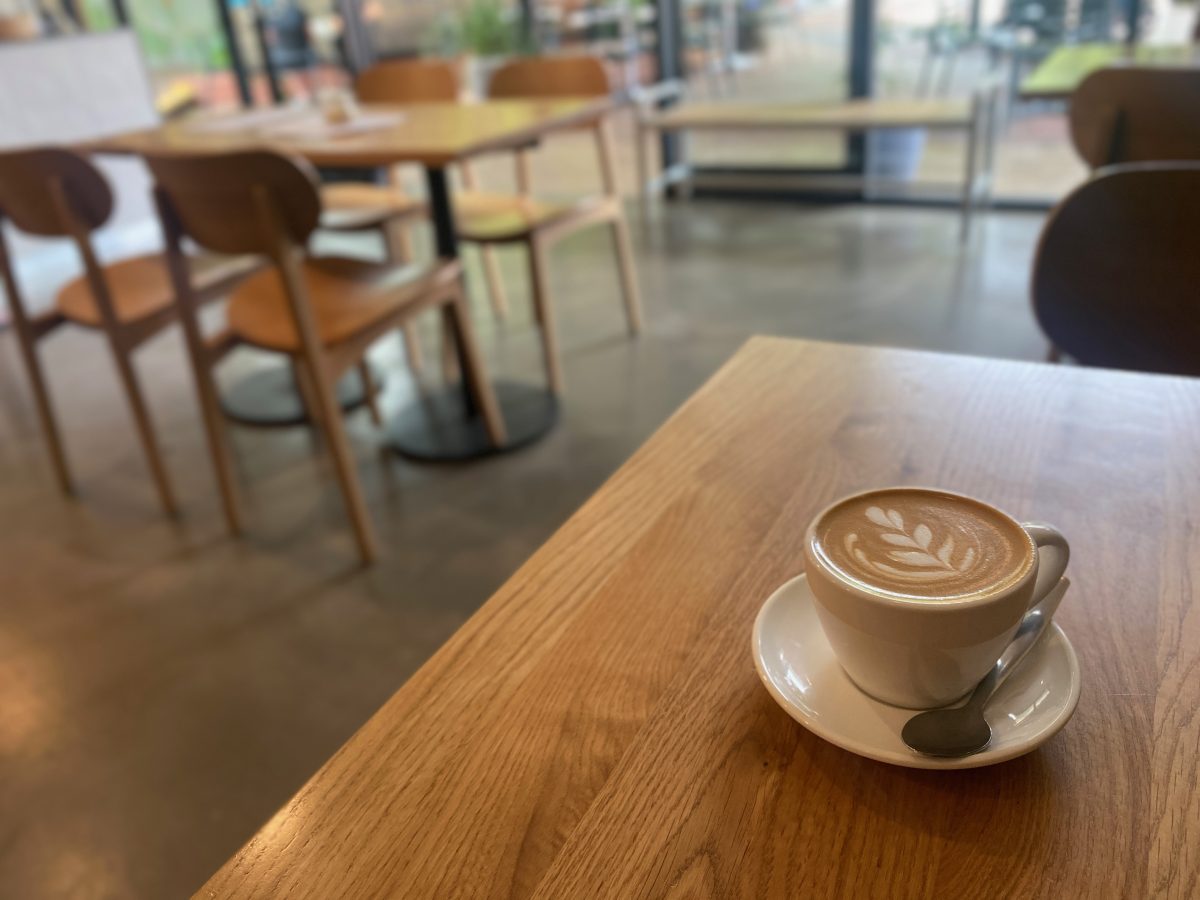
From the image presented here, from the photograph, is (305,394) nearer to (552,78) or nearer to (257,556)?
(257,556)

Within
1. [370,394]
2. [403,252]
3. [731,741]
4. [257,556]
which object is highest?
[731,741]

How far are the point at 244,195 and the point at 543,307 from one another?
1.03 m

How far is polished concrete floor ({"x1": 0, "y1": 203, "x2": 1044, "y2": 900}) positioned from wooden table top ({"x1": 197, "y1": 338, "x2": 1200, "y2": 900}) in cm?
105

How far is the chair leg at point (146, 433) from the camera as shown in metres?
2.10

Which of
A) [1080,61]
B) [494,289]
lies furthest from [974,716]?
[494,289]

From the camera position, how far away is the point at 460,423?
8.24 feet

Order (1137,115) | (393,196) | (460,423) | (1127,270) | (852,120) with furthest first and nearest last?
1. (852,120)
2. (393,196)
3. (460,423)
4. (1137,115)
5. (1127,270)

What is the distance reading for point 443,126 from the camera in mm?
2172

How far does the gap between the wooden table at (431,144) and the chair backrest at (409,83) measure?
13.1 inches

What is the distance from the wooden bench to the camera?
3590mm

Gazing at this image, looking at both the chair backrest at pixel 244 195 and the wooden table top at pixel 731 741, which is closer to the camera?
the wooden table top at pixel 731 741

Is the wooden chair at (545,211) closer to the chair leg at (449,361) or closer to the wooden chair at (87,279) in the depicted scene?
the chair leg at (449,361)

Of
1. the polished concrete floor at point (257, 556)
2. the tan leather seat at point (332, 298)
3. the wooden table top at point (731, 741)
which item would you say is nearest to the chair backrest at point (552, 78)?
the polished concrete floor at point (257, 556)

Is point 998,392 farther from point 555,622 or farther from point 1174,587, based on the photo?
point 555,622
